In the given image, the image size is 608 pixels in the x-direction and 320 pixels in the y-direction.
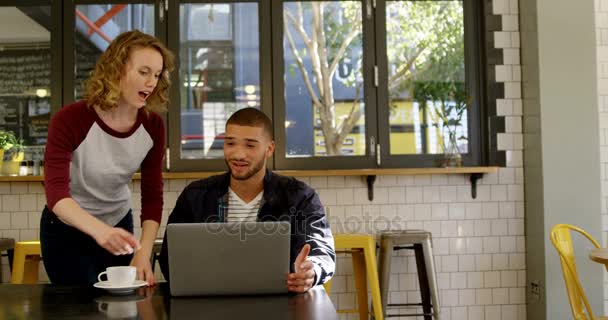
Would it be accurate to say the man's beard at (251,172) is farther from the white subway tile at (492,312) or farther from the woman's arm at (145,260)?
the white subway tile at (492,312)

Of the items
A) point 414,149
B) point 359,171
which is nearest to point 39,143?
point 359,171

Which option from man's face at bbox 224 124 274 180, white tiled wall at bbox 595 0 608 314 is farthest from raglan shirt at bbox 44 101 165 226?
white tiled wall at bbox 595 0 608 314

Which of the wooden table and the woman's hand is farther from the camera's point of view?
the woman's hand

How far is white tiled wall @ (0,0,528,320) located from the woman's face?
2.65 meters

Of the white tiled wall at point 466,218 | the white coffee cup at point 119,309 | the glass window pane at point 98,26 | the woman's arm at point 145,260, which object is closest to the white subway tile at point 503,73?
the white tiled wall at point 466,218

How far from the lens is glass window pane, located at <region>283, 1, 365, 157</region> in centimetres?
494

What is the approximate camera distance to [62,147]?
7.24 feet

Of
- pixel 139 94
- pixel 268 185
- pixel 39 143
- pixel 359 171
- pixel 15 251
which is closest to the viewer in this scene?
pixel 139 94

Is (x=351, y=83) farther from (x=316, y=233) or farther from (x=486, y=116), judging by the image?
(x=316, y=233)

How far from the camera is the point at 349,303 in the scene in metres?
4.80

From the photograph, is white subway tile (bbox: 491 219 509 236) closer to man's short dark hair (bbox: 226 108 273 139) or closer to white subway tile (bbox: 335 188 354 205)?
white subway tile (bbox: 335 188 354 205)

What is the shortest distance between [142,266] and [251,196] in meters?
0.49

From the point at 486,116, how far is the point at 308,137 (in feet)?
3.99

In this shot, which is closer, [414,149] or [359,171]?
[359,171]
